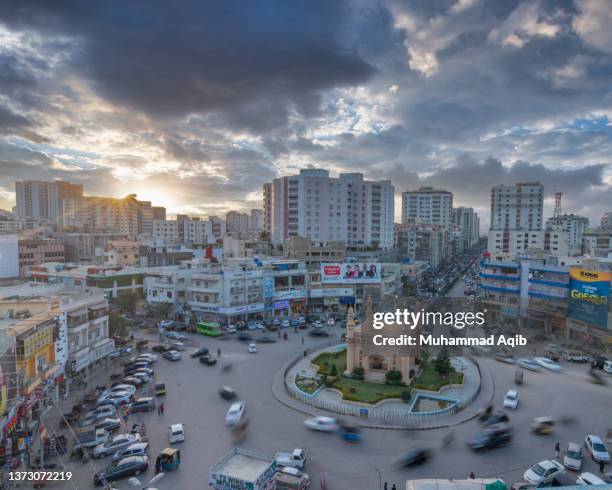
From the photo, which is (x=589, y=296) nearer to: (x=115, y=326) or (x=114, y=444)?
(x=114, y=444)

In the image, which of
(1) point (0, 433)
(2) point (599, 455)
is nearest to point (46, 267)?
(1) point (0, 433)

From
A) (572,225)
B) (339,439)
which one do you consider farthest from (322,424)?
(572,225)

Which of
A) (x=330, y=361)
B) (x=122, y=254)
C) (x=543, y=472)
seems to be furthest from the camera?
(x=122, y=254)

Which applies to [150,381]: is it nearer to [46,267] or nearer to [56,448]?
[56,448]

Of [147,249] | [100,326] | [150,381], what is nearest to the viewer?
[150,381]

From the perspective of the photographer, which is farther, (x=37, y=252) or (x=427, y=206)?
(x=427, y=206)

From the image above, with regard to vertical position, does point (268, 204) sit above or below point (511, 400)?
above

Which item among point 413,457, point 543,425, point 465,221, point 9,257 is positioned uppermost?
point 465,221

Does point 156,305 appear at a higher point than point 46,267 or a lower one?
lower
